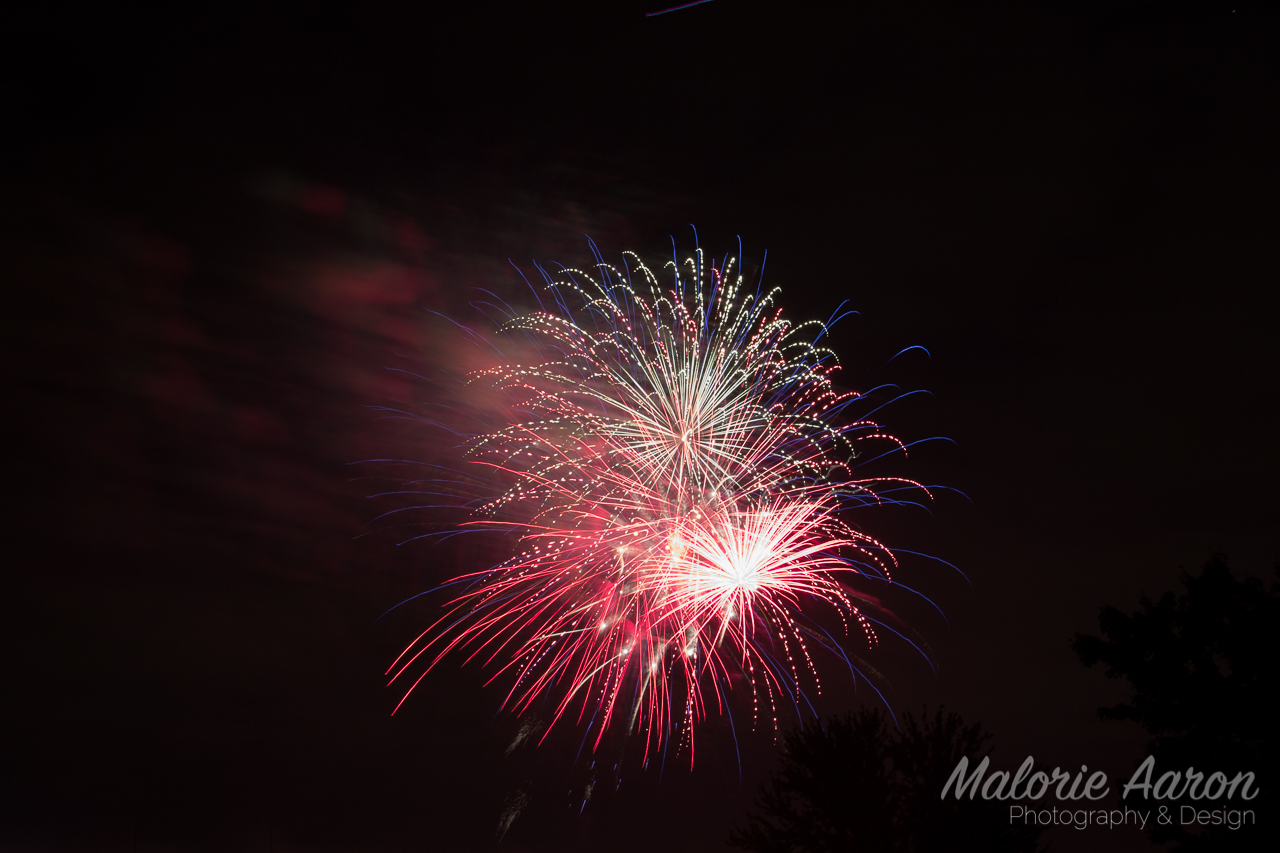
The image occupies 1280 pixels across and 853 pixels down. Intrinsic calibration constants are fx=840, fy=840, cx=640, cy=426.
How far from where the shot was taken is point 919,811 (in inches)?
890

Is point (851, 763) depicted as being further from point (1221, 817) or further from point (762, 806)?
point (1221, 817)

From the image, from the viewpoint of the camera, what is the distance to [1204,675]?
17656 mm

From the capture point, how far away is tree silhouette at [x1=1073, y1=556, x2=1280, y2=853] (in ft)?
55.1

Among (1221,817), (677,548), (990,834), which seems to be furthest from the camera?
(990,834)

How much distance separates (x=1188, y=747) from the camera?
56.6ft

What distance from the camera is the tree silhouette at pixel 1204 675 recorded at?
661 inches

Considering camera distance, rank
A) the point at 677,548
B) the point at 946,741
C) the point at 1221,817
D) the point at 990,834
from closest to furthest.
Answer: the point at 1221,817, the point at 677,548, the point at 990,834, the point at 946,741

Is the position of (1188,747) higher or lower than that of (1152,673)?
lower

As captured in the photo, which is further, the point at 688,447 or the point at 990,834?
the point at 990,834

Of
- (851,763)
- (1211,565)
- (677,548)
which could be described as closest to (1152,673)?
(1211,565)

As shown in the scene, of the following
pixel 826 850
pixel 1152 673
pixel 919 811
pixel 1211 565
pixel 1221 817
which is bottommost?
pixel 826 850

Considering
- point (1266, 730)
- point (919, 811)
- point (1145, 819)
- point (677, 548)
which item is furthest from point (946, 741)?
point (677, 548)

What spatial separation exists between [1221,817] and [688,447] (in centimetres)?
1303

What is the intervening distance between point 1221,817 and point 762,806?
1119 centimetres
